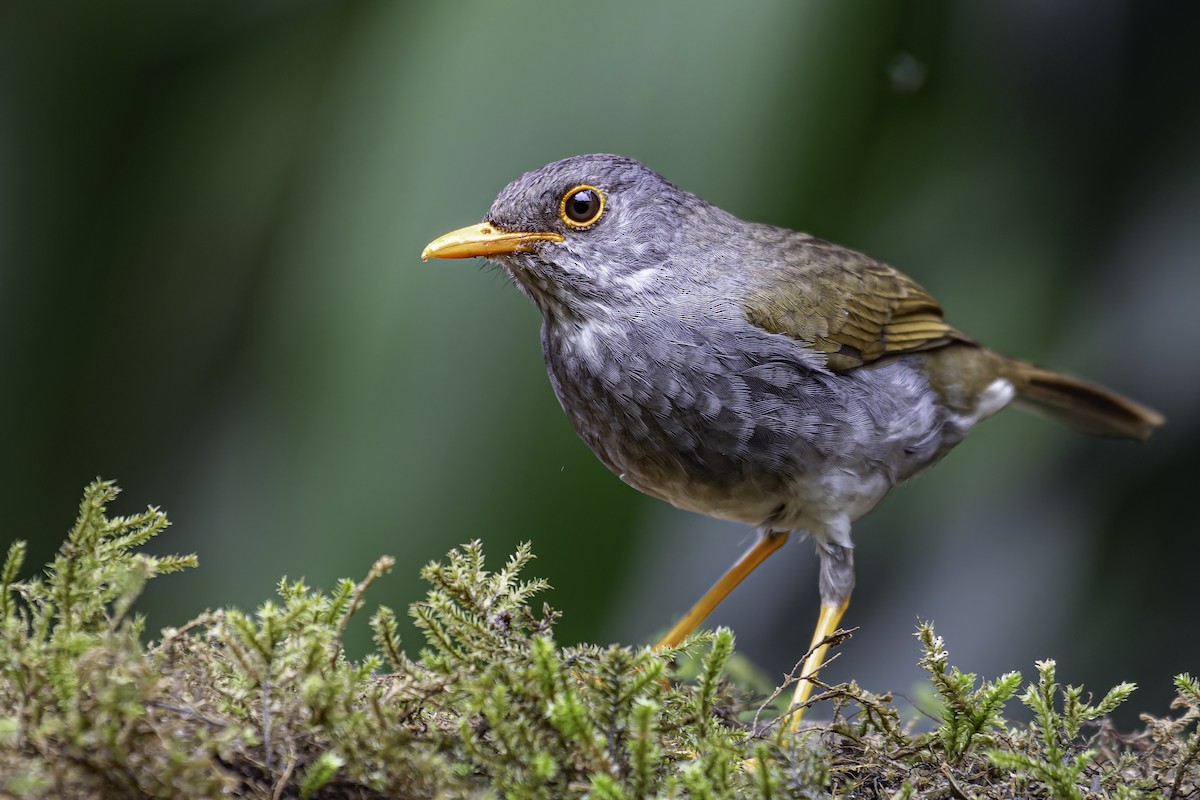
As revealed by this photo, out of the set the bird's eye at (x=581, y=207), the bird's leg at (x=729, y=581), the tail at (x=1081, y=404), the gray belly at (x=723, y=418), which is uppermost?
the bird's eye at (x=581, y=207)

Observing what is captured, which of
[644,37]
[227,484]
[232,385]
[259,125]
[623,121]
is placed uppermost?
[644,37]

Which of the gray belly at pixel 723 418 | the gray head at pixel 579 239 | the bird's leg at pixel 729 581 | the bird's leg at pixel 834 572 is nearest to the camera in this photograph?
the gray belly at pixel 723 418

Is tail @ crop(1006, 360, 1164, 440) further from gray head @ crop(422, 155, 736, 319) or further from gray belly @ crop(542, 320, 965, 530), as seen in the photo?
gray head @ crop(422, 155, 736, 319)

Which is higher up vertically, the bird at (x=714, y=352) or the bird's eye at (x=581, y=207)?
the bird's eye at (x=581, y=207)

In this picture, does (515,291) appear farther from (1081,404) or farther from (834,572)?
(1081,404)

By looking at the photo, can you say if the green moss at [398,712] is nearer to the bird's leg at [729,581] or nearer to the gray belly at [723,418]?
the gray belly at [723,418]

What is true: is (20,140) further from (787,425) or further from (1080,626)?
(1080,626)

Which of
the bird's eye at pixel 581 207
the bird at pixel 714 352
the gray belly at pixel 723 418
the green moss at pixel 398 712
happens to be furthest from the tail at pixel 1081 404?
the green moss at pixel 398 712

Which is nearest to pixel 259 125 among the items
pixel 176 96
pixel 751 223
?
pixel 176 96
